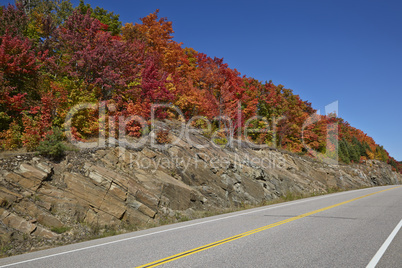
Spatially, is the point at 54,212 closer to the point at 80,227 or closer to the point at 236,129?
the point at 80,227

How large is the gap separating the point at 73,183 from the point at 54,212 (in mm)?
1524

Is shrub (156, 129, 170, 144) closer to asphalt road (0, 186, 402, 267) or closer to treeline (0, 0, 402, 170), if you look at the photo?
treeline (0, 0, 402, 170)

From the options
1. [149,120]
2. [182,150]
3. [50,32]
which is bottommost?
[182,150]

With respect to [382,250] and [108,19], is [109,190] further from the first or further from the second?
[108,19]

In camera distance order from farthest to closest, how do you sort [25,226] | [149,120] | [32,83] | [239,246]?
[149,120]
[32,83]
[25,226]
[239,246]

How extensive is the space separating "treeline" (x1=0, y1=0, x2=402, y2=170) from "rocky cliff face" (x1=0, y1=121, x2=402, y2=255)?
92.3 inches

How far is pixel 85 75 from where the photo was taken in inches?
646

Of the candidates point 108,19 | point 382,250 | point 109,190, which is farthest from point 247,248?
point 108,19

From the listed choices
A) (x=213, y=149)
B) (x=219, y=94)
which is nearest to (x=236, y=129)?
(x=219, y=94)

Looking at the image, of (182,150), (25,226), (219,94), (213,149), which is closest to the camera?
(25,226)

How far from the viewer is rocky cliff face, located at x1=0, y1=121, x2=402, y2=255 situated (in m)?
8.63

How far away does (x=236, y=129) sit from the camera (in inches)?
1336

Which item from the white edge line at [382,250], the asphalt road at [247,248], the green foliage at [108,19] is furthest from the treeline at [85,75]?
the white edge line at [382,250]

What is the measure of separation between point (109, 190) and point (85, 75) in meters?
8.81
